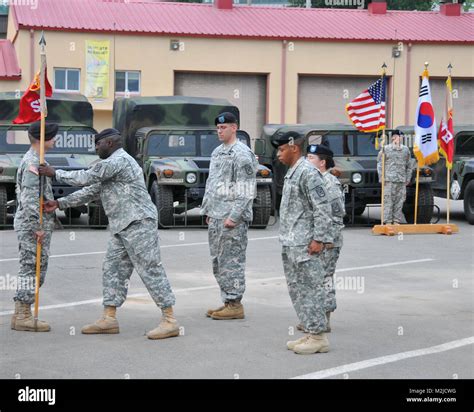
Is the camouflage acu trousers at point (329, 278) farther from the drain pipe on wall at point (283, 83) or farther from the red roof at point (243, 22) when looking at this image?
the drain pipe on wall at point (283, 83)

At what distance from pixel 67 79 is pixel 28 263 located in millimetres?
26043

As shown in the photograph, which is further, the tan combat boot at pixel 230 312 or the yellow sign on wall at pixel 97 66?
the yellow sign on wall at pixel 97 66

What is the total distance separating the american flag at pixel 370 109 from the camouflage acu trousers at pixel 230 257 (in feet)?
29.5

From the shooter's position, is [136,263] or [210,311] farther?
[210,311]

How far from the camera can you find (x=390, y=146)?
16984 mm

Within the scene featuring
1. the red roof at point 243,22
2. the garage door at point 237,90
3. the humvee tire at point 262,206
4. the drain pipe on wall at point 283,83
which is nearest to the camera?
the humvee tire at point 262,206

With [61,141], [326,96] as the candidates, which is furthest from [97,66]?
[61,141]

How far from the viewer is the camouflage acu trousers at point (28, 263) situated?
27.0 feet

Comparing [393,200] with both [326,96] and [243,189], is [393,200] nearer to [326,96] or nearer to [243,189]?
[243,189]

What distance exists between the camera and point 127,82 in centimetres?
3425

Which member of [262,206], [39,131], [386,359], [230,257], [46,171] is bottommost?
[386,359]

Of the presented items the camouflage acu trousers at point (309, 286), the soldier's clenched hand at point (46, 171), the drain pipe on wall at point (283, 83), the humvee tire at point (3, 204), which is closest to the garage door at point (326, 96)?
the drain pipe on wall at point (283, 83)
